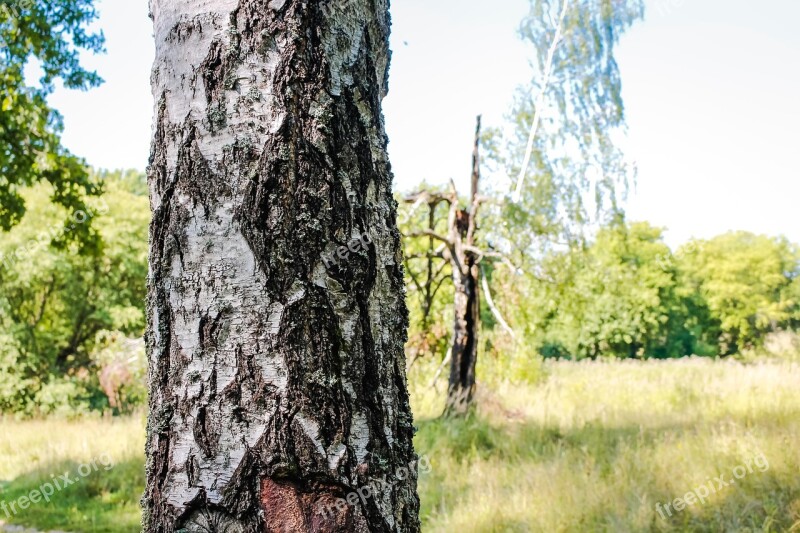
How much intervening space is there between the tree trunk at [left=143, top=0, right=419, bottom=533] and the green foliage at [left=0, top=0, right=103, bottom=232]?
22.0ft

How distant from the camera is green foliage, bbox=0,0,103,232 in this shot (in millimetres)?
6727

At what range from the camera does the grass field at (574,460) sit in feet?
13.3

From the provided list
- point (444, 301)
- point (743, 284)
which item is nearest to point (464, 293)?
point (444, 301)

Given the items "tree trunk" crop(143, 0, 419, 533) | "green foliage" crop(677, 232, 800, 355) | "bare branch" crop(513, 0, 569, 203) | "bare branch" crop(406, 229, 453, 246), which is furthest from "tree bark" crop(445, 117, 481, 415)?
"green foliage" crop(677, 232, 800, 355)

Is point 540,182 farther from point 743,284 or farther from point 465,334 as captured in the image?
point 743,284

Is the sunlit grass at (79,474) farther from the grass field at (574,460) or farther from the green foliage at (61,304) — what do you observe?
the green foliage at (61,304)

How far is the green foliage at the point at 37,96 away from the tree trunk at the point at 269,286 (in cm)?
672

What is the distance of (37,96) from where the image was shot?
7141mm

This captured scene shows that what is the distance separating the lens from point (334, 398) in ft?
3.73

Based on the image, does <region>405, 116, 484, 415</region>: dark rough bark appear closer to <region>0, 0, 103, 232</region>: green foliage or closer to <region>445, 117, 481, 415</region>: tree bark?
<region>445, 117, 481, 415</region>: tree bark

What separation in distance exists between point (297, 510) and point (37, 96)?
7575 mm

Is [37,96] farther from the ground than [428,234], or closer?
farther from the ground

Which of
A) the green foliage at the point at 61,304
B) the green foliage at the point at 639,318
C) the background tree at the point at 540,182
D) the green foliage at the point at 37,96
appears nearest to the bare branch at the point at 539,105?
the background tree at the point at 540,182

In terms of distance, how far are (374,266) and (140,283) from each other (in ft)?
69.9
